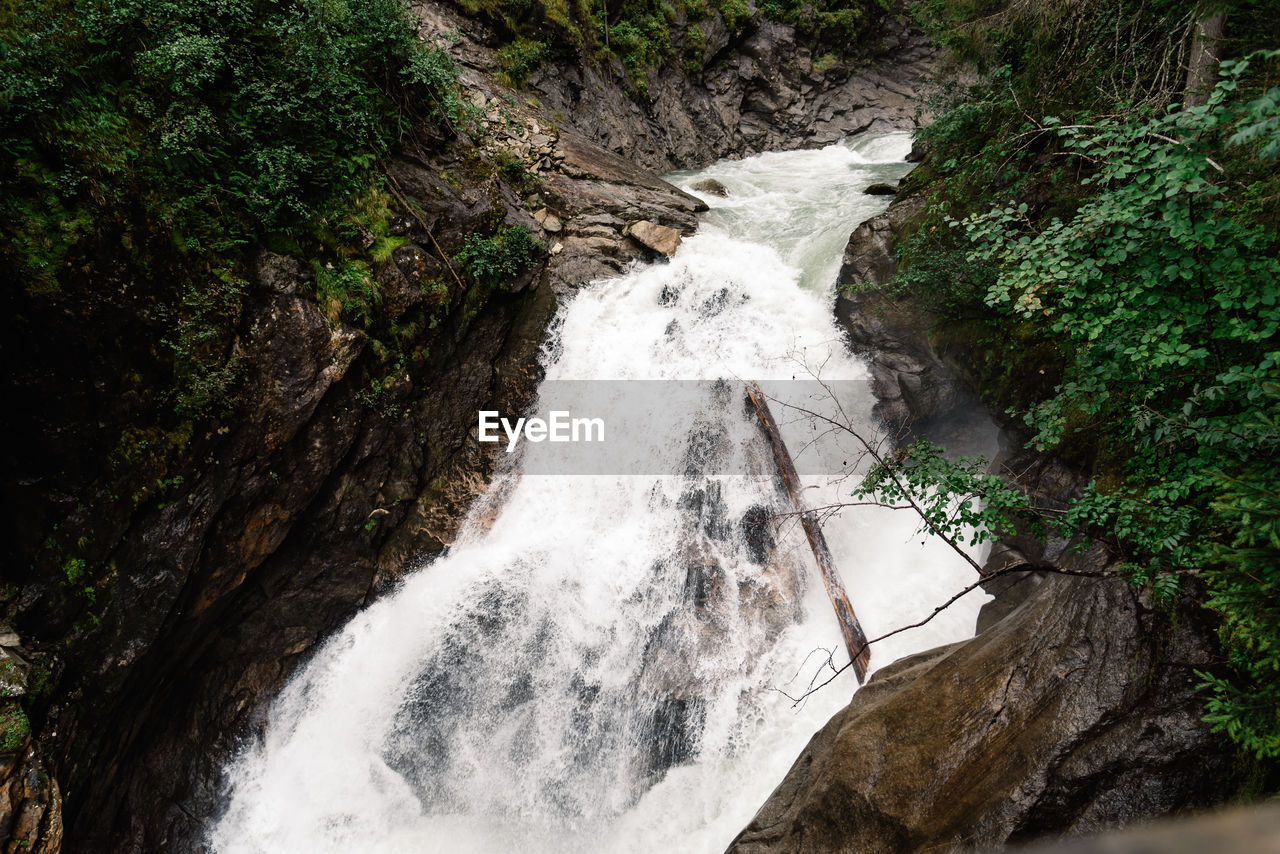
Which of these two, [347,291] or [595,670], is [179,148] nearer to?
[347,291]

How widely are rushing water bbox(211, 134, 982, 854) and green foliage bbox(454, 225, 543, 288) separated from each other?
267 centimetres

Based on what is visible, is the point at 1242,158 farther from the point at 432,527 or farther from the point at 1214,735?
the point at 432,527

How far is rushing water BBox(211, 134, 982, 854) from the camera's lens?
6.36 meters

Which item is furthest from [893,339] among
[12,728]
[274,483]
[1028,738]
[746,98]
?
[746,98]

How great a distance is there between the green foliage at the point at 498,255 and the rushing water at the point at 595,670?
267cm

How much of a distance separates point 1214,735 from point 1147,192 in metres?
3.32

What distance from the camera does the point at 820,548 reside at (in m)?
7.58

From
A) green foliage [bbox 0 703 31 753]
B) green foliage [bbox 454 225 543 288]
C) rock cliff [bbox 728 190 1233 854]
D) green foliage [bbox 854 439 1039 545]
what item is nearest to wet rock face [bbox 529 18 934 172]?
green foliage [bbox 454 225 543 288]

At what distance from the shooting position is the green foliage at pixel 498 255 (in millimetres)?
8703

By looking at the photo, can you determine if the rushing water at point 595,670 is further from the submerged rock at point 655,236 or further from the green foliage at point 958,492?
the green foliage at point 958,492

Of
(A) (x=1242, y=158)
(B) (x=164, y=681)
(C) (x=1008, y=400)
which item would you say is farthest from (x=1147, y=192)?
(B) (x=164, y=681)

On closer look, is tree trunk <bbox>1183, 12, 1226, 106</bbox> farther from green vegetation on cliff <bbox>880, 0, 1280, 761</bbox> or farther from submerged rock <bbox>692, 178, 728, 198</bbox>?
submerged rock <bbox>692, 178, 728, 198</bbox>

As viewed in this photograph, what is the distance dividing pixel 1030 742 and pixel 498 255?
9.07 m

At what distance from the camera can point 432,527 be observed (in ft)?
27.6
